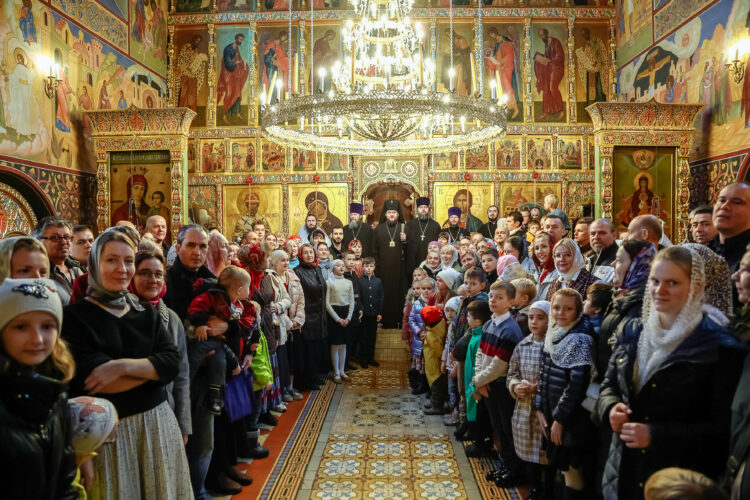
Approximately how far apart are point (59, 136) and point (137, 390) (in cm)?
897

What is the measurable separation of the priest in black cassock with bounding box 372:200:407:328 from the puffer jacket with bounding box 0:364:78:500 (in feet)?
33.0

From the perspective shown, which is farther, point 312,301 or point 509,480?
point 312,301

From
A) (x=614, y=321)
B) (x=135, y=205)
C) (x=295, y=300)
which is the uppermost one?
(x=135, y=205)

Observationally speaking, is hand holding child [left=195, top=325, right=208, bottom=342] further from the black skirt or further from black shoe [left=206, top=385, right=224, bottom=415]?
the black skirt

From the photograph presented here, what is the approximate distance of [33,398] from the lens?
6.51 feet

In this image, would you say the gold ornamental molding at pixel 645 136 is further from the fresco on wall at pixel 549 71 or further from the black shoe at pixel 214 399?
the black shoe at pixel 214 399

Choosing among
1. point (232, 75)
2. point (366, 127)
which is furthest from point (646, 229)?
point (232, 75)

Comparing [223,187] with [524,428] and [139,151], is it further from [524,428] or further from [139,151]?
[524,428]

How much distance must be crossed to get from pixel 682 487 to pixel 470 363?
11.6ft

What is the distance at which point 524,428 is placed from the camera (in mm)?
4066

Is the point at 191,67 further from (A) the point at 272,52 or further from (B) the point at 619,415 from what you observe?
(B) the point at 619,415

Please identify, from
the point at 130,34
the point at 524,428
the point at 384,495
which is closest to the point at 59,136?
the point at 130,34

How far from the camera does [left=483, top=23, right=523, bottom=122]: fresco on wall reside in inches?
553

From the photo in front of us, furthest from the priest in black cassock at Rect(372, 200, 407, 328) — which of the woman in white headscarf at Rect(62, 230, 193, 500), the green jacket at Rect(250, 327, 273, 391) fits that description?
the woman in white headscarf at Rect(62, 230, 193, 500)
